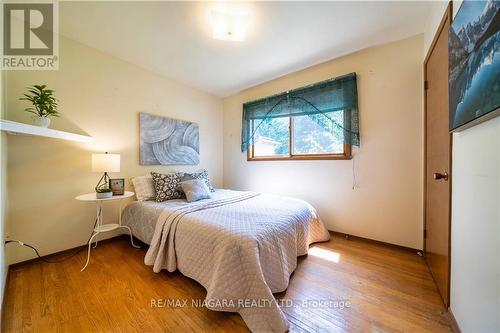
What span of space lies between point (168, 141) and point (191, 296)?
2.29 metres

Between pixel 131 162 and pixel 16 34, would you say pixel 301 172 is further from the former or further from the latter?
pixel 16 34

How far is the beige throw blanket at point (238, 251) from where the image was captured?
117 cm

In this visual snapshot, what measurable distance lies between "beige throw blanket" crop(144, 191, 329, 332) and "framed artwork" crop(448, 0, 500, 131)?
1.33 metres

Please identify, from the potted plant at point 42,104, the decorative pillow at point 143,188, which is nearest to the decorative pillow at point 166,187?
the decorative pillow at point 143,188

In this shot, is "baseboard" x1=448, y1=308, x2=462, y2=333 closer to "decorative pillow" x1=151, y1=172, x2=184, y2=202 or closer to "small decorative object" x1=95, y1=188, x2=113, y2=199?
"decorative pillow" x1=151, y1=172, x2=184, y2=202

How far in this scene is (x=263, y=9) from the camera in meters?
1.68

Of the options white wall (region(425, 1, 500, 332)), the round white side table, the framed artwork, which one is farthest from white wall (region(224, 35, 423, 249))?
the round white side table

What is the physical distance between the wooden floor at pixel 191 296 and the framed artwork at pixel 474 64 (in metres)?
1.29

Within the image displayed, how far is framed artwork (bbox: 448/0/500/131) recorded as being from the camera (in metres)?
0.71

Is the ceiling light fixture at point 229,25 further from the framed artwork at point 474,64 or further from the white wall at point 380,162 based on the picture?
the framed artwork at point 474,64

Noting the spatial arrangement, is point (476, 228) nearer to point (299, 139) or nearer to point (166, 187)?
point (299, 139)

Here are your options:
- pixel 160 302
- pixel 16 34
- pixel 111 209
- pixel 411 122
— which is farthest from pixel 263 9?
pixel 111 209

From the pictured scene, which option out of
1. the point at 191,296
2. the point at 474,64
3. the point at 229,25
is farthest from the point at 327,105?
the point at 191,296

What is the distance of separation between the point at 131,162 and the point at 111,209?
675 millimetres
